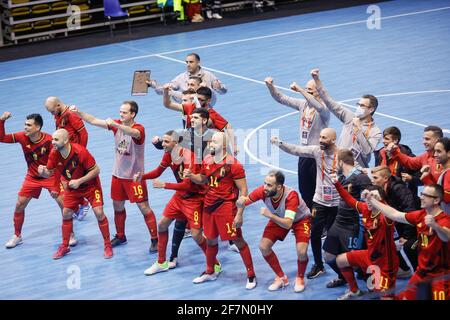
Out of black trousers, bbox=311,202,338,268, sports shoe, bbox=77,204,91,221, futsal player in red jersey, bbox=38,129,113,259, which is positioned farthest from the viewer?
sports shoe, bbox=77,204,91,221

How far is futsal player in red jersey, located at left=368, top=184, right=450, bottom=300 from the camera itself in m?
8.67

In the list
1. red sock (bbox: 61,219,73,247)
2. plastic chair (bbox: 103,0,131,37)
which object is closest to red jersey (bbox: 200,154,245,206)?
red sock (bbox: 61,219,73,247)

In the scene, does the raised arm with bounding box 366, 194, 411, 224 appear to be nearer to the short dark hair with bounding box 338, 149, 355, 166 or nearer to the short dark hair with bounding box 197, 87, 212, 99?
the short dark hair with bounding box 338, 149, 355, 166

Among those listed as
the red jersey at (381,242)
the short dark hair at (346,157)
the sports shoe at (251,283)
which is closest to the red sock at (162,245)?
the sports shoe at (251,283)

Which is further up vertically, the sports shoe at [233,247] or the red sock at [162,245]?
the red sock at [162,245]

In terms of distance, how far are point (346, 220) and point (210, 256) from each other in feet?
6.07

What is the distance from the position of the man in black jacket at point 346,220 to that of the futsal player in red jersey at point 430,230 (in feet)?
3.13

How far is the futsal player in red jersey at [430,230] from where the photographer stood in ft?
28.5

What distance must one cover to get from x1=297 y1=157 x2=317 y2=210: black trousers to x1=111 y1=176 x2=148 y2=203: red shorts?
222 centimetres

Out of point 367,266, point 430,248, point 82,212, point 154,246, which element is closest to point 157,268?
point 154,246

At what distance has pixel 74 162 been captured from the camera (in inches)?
457

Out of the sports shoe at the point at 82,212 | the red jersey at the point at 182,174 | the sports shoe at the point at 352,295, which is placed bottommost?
the sports shoe at the point at 352,295

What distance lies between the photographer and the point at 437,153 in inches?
381

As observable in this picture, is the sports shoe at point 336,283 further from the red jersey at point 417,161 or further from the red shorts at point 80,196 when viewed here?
the red shorts at point 80,196
